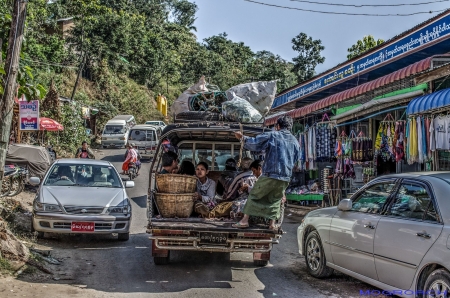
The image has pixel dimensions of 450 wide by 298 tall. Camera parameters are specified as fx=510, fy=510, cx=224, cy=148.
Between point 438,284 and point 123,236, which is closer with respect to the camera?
point 438,284

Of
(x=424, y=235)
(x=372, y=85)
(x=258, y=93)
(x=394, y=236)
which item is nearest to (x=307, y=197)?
(x=372, y=85)

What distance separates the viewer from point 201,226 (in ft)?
23.8

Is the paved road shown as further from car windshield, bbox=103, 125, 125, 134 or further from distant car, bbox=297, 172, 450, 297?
car windshield, bbox=103, 125, 125, 134

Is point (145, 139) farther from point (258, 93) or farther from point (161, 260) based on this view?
point (161, 260)

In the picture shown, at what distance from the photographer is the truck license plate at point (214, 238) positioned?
730 cm

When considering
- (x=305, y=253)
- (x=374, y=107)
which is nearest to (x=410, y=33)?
(x=374, y=107)

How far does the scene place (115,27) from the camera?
46844 mm

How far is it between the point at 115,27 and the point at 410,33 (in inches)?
1482

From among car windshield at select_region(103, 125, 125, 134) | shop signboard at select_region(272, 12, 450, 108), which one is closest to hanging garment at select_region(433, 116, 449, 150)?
shop signboard at select_region(272, 12, 450, 108)

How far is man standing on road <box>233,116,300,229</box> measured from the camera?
7.27 meters

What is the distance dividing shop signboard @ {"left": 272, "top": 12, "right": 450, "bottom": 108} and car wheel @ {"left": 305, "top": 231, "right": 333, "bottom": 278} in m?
6.68

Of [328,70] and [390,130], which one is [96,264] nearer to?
[390,130]

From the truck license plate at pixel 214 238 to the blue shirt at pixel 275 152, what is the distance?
107 centimetres

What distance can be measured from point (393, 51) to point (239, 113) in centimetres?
734
